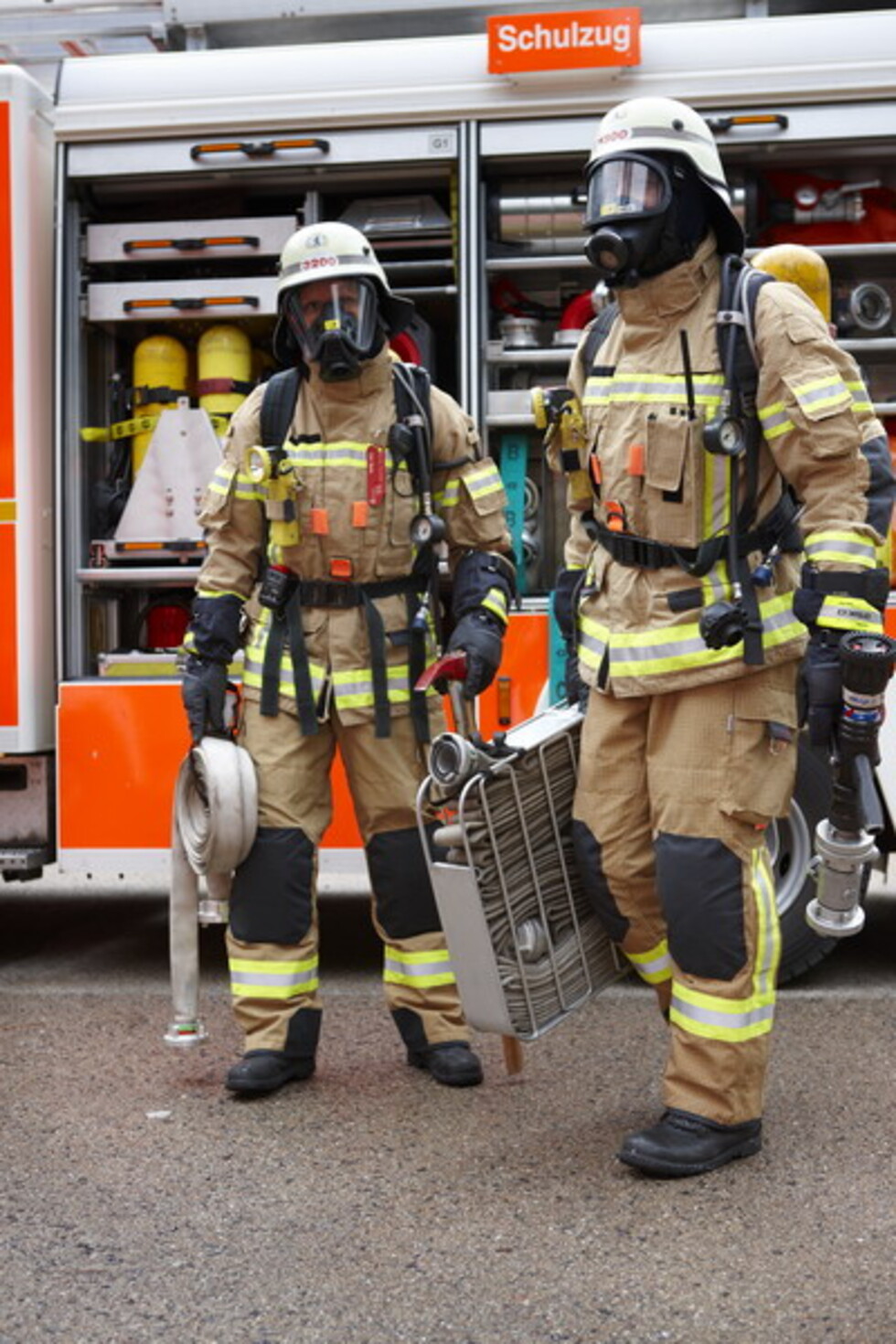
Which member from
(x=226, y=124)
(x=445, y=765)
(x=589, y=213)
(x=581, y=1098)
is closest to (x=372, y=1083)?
(x=581, y=1098)

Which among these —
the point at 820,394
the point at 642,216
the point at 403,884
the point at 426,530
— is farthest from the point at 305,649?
the point at 820,394

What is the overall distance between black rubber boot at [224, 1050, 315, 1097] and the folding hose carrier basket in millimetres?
700

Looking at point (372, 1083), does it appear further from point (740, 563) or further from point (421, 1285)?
point (740, 563)

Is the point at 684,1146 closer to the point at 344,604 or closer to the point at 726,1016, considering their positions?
the point at 726,1016

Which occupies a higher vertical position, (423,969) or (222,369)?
(222,369)

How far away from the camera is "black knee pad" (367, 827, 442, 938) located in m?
4.27

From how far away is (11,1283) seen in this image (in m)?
2.97

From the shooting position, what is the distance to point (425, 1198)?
3.37 m

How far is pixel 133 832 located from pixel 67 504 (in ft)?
3.58

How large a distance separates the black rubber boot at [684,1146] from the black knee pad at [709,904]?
31 centimetres

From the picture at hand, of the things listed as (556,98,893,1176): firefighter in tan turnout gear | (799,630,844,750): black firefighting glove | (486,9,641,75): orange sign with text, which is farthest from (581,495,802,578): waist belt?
(486,9,641,75): orange sign with text

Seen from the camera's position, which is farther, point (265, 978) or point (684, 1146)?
point (265, 978)

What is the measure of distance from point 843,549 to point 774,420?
0.33 m

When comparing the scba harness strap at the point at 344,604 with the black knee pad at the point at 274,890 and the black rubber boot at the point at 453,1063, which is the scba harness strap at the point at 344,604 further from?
the black rubber boot at the point at 453,1063
